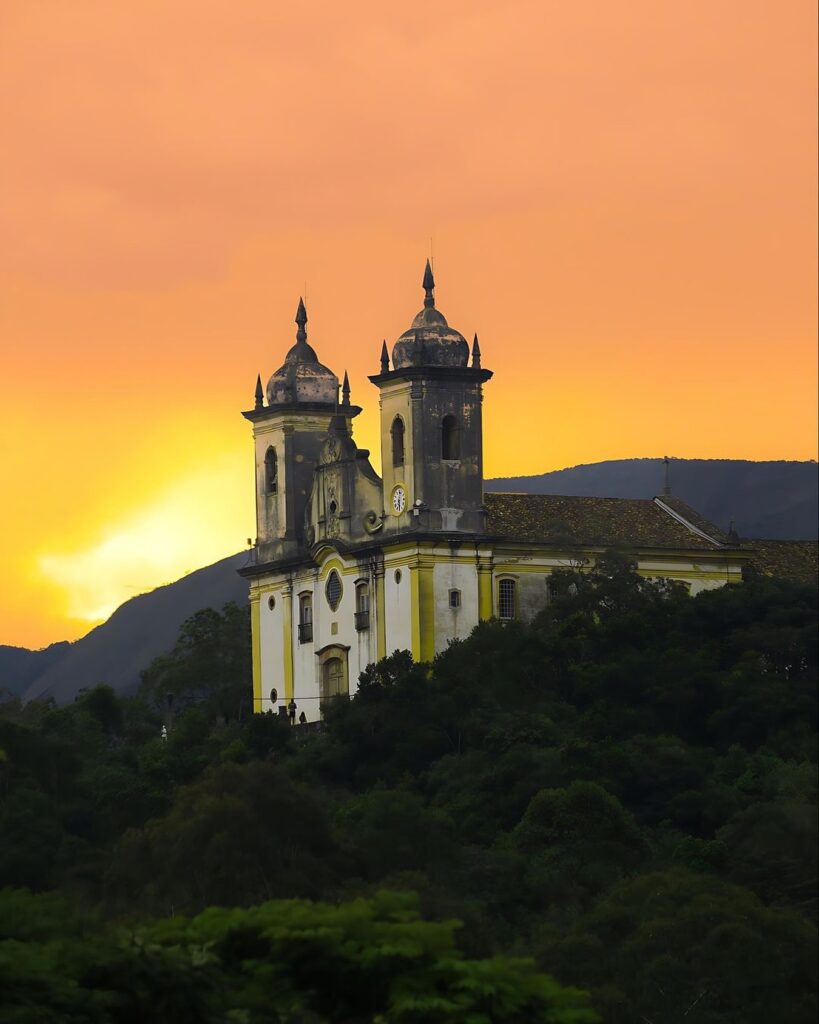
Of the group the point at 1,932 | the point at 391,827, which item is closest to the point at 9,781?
the point at 391,827

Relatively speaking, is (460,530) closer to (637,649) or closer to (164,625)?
(637,649)

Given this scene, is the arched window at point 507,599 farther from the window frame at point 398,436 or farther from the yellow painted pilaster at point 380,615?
the window frame at point 398,436

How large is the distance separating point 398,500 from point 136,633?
97.3 meters

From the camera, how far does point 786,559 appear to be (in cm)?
9469

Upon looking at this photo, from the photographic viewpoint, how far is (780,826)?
63.1 metres

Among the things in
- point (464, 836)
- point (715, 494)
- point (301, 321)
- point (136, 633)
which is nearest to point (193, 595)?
point (136, 633)

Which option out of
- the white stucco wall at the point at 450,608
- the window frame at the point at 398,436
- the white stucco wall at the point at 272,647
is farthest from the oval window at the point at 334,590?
the white stucco wall at the point at 450,608

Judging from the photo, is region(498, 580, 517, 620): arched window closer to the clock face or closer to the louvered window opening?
the louvered window opening

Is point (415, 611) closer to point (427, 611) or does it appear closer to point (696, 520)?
point (427, 611)

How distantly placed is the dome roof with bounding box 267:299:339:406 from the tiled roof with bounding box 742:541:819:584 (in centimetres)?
1327

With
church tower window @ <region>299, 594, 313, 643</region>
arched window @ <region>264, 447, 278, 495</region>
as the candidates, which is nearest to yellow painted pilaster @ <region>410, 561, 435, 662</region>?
church tower window @ <region>299, 594, 313, 643</region>

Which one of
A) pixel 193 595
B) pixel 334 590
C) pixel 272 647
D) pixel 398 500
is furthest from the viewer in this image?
pixel 193 595

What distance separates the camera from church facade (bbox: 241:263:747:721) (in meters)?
87.6

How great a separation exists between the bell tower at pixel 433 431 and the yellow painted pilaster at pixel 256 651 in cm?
743
